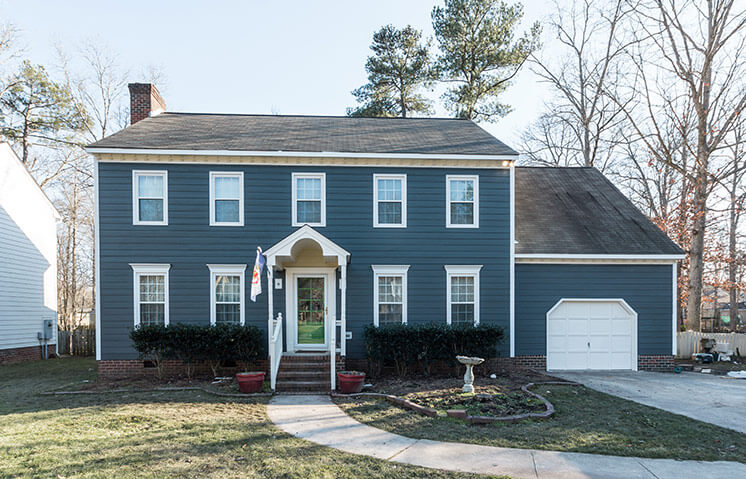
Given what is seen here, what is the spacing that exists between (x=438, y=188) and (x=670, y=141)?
675 inches

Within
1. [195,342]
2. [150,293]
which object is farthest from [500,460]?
[150,293]

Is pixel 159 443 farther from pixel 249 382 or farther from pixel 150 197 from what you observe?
pixel 150 197

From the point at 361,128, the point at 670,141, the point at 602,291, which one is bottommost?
the point at 602,291

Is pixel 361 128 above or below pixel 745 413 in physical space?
above

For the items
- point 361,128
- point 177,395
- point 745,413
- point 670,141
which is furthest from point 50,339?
point 670,141

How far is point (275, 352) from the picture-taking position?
1034cm

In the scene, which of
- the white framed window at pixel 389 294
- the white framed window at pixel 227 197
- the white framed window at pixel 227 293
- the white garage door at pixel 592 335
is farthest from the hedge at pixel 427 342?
the white framed window at pixel 227 197

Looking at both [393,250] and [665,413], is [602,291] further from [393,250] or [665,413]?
[393,250]

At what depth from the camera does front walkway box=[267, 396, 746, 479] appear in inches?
207

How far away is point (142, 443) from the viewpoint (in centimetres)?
604

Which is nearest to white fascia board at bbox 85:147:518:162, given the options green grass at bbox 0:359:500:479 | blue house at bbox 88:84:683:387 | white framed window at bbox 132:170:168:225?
blue house at bbox 88:84:683:387

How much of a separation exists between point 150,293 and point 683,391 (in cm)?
1277

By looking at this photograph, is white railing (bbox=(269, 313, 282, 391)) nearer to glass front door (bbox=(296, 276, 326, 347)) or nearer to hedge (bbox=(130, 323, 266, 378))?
Answer: hedge (bbox=(130, 323, 266, 378))

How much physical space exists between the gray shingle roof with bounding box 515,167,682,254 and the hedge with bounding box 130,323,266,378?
7628 mm
